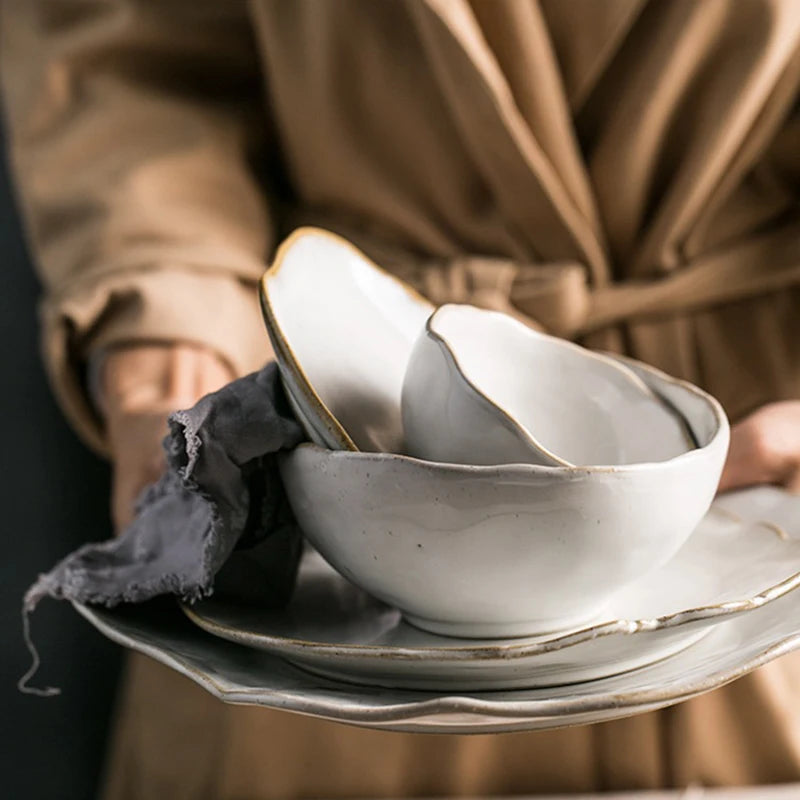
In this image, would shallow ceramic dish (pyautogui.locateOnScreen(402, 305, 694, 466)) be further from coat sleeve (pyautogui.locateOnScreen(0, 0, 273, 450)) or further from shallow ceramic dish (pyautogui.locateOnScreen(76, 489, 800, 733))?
coat sleeve (pyautogui.locateOnScreen(0, 0, 273, 450))

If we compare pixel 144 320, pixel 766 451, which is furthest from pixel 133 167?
pixel 766 451

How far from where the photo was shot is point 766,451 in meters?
0.52

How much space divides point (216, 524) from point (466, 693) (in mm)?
104

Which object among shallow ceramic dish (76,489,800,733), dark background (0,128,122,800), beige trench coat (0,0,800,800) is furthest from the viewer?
dark background (0,128,122,800)

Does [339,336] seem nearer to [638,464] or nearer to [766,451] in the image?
[638,464]

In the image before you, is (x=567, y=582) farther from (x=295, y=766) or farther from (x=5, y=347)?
(x=5, y=347)

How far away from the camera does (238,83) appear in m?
0.83

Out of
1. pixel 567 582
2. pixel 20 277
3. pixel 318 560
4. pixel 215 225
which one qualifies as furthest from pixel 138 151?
pixel 567 582

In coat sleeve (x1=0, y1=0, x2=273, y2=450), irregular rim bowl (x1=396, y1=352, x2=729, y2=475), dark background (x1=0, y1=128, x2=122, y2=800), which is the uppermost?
irregular rim bowl (x1=396, y1=352, x2=729, y2=475)

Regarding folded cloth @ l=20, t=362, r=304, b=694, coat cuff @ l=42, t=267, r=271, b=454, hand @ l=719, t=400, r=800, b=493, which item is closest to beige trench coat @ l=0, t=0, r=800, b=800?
coat cuff @ l=42, t=267, r=271, b=454

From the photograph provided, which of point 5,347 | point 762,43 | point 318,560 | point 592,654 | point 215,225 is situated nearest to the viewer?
point 592,654

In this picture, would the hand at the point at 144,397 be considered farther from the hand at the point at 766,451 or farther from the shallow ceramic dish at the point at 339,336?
the hand at the point at 766,451

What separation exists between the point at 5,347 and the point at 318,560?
0.53 m

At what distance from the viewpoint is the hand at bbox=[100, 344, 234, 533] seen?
0.58m
